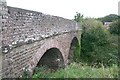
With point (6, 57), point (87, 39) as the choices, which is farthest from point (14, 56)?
point (87, 39)

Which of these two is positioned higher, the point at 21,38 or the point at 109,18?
the point at 109,18

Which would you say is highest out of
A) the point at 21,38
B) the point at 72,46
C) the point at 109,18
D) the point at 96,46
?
the point at 109,18

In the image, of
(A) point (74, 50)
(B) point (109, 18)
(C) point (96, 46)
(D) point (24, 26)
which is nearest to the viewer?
(D) point (24, 26)

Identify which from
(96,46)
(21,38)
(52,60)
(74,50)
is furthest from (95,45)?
(21,38)

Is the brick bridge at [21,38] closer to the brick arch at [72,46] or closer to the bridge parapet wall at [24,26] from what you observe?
the bridge parapet wall at [24,26]

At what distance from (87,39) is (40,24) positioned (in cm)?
1649

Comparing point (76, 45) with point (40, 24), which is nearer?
point (40, 24)

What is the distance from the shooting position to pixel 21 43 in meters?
5.72

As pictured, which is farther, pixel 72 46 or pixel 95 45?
pixel 95 45

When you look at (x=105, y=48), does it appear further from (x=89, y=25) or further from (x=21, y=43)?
(x=21, y=43)

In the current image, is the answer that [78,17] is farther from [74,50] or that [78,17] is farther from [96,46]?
[74,50]

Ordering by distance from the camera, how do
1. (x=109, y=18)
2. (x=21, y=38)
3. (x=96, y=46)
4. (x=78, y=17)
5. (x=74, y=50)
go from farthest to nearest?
(x=109, y=18) → (x=78, y=17) → (x=96, y=46) → (x=74, y=50) → (x=21, y=38)

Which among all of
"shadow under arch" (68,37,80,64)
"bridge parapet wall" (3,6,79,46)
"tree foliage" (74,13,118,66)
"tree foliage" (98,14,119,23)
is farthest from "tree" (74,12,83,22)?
"bridge parapet wall" (3,6,79,46)

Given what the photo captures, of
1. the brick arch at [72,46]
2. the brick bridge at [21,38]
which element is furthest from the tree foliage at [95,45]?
the brick bridge at [21,38]
